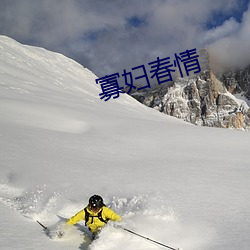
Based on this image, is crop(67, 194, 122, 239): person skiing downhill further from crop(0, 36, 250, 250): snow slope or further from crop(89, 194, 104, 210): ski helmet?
crop(0, 36, 250, 250): snow slope

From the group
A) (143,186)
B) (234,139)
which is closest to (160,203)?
(143,186)

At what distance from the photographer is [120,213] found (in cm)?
642

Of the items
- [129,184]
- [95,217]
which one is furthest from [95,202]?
[129,184]

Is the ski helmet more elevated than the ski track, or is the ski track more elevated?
the ski helmet

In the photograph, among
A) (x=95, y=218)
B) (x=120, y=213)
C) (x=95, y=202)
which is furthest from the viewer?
(x=120, y=213)

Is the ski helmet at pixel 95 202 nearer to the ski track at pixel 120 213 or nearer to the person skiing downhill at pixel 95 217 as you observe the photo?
the person skiing downhill at pixel 95 217

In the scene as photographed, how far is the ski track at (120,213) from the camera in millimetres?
5234

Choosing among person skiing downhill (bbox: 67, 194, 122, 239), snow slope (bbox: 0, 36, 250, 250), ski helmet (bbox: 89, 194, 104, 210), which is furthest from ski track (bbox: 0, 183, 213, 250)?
ski helmet (bbox: 89, 194, 104, 210)

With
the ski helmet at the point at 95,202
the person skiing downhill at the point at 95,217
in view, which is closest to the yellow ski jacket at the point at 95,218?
the person skiing downhill at the point at 95,217

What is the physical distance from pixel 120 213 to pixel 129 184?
60.1 inches

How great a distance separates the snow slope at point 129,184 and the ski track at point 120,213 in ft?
0.06

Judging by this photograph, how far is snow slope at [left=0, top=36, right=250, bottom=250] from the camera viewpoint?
17.4 ft

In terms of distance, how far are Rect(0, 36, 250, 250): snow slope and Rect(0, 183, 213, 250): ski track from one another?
0.06 feet

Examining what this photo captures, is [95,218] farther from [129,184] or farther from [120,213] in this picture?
[129,184]
